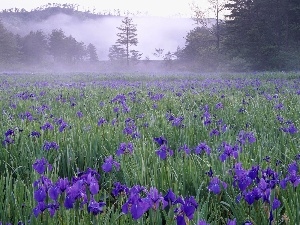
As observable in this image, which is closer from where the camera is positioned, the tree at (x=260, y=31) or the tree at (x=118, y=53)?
the tree at (x=260, y=31)

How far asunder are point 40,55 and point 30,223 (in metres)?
96.9

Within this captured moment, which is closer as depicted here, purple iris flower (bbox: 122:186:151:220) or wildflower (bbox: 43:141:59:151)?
purple iris flower (bbox: 122:186:151:220)

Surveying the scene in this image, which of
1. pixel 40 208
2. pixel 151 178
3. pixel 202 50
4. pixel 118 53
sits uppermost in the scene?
pixel 118 53

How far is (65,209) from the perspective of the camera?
1.40 m

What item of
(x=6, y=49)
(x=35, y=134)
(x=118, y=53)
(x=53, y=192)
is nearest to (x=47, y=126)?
(x=35, y=134)

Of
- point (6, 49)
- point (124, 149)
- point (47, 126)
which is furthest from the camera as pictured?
point (6, 49)

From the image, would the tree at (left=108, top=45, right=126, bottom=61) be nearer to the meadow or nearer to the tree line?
the tree line

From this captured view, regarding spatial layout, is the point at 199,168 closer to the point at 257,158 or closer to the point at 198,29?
the point at 257,158

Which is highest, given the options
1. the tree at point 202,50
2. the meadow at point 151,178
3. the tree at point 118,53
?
the tree at point 118,53

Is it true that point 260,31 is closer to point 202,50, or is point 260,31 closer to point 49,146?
point 202,50

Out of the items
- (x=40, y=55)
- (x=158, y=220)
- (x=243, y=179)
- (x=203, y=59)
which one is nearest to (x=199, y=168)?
(x=243, y=179)

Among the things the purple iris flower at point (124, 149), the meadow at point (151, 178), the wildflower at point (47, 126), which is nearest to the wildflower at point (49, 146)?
the meadow at point (151, 178)

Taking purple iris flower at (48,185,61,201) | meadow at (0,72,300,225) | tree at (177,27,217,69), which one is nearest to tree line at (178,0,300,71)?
tree at (177,27,217,69)

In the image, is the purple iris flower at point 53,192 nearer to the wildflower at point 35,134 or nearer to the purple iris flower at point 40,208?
the purple iris flower at point 40,208
